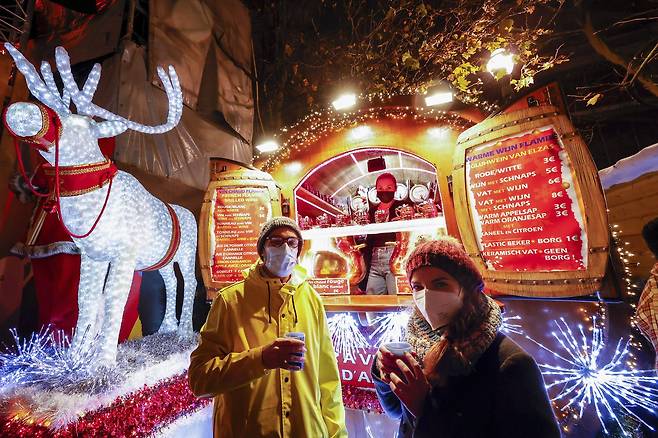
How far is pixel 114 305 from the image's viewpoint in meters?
2.89

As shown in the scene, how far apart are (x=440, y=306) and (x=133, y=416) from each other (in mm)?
2936

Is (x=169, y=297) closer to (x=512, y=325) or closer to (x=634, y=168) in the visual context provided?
(x=512, y=325)

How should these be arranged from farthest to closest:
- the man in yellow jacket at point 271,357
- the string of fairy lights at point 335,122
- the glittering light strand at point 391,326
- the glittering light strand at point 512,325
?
the string of fairy lights at point 335,122 < the glittering light strand at point 391,326 < the glittering light strand at point 512,325 < the man in yellow jacket at point 271,357

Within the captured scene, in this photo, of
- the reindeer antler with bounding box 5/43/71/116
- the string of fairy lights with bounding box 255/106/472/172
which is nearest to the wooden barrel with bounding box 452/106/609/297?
the string of fairy lights with bounding box 255/106/472/172

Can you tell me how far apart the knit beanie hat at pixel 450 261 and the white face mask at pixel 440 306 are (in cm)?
8

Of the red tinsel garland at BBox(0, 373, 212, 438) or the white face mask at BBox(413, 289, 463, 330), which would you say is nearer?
the white face mask at BBox(413, 289, 463, 330)

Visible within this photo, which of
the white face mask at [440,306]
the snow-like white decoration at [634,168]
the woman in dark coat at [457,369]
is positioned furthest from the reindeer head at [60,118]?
the snow-like white decoration at [634,168]

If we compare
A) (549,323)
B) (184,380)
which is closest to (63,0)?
(184,380)

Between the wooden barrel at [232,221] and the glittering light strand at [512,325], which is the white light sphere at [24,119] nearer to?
the wooden barrel at [232,221]

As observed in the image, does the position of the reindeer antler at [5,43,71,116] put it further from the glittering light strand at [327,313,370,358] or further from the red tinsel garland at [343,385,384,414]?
the red tinsel garland at [343,385,384,414]

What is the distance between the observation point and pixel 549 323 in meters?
2.82

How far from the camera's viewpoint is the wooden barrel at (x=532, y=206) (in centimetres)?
232

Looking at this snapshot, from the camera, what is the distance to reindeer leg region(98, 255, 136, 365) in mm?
2801

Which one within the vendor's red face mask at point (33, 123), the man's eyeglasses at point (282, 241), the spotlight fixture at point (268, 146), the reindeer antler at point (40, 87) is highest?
the spotlight fixture at point (268, 146)
